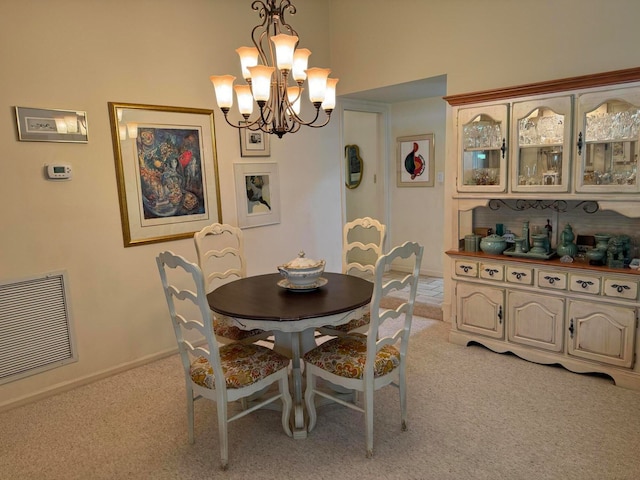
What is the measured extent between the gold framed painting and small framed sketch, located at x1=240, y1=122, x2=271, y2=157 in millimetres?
304

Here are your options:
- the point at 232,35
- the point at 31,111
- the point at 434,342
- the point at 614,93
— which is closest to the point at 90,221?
the point at 31,111

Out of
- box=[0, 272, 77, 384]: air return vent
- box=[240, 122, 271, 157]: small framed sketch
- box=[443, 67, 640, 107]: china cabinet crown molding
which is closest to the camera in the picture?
box=[443, 67, 640, 107]: china cabinet crown molding

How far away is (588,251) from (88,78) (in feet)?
11.6

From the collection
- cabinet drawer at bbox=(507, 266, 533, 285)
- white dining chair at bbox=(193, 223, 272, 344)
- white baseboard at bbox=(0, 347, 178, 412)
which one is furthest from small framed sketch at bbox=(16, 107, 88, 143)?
cabinet drawer at bbox=(507, 266, 533, 285)

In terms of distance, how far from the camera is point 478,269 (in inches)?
131

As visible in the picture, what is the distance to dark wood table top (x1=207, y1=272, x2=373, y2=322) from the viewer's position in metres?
2.18

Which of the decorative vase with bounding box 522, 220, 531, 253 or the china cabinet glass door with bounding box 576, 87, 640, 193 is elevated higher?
the china cabinet glass door with bounding box 576, 87, 640, 193

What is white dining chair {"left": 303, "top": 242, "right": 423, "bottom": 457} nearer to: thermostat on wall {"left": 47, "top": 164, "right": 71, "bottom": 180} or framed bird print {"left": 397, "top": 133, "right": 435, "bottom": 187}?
thermostat on wall {"left": 47, "top": 164, "right": 71, "bottom": 180}

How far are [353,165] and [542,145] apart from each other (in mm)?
3144

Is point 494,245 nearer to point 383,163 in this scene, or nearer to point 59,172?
point 383,163

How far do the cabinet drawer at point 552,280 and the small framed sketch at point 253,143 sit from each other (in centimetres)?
246

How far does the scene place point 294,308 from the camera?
2236 mm

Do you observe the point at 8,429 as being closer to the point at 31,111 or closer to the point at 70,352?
the point at 70,352

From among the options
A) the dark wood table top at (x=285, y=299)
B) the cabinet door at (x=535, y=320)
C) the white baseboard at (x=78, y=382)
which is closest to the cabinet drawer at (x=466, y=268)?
the cabinet door at (x=535, y=320)
